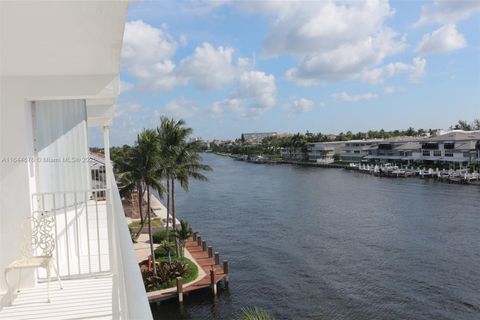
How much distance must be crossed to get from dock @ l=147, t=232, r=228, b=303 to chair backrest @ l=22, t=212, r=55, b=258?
14810 mm

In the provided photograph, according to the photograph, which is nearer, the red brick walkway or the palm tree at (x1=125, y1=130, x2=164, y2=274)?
the red brick walkway

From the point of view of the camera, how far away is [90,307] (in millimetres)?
3832

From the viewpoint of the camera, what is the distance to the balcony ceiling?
2.13 meters

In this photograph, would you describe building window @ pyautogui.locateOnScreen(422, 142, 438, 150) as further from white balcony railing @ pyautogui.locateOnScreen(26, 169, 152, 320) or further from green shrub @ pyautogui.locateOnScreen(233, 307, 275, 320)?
white balcony railing @ pyautogui.locateOnScreen(26, 169, 152, 320)

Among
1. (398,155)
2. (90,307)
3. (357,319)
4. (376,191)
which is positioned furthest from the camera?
(398,155)

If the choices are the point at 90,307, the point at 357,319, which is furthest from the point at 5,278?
the point at 357,319

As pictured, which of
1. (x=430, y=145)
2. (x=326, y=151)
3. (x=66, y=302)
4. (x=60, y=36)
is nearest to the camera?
(x=60, y=36)

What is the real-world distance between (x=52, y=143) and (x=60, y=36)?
3120 millimetres

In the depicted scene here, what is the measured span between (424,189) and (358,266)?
31234 mm

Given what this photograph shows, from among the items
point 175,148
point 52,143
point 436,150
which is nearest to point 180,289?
point 175,148

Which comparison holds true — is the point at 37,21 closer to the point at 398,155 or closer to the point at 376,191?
the point at 376,191

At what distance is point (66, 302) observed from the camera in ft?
13.1

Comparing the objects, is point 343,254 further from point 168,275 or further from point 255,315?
point 255,315
